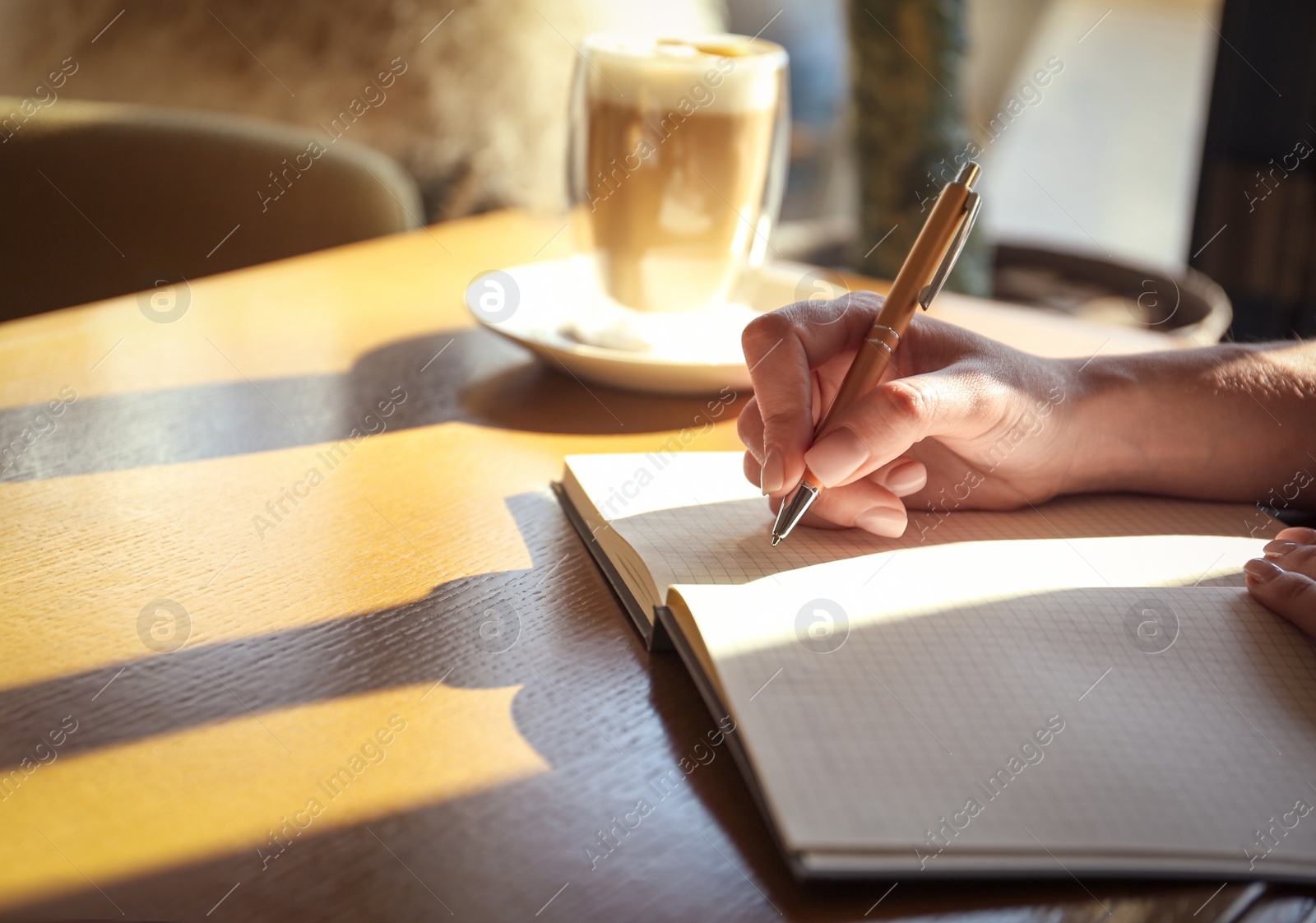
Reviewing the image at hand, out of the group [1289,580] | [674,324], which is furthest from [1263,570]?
[674,324]

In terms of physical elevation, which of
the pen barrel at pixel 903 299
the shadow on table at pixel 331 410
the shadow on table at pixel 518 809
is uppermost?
the pen barrel at pixel 903 299

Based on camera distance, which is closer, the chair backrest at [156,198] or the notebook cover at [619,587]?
the notebook cover at [619,587]

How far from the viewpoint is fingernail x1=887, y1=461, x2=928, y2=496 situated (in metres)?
0.60

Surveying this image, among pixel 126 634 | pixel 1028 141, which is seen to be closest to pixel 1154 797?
pixel 126 634

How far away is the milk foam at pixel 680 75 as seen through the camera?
765mm

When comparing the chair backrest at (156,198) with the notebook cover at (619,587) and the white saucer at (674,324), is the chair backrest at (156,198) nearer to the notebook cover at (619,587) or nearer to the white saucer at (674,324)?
the white saucer at (674,324)

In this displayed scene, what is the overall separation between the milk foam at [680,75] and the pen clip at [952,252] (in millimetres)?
262

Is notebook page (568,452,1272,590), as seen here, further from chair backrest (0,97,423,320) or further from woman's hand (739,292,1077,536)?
chair backrest (0,97,423,320)

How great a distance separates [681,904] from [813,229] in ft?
6.63

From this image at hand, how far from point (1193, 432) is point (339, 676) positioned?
1.73 feet

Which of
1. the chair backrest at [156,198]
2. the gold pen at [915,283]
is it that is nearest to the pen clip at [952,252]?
the gold pen at [915,283]

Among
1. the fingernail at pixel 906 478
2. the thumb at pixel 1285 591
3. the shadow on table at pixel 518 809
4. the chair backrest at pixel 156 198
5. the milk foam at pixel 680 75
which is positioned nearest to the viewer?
the shadow on table at pixel 518 809

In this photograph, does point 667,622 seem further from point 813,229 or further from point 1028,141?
point 1028,141

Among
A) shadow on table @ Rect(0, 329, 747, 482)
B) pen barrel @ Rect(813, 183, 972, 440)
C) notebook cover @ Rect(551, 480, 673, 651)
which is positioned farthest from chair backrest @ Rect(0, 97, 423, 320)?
pen barrel @ Rect(813, 183, 972, 440)
